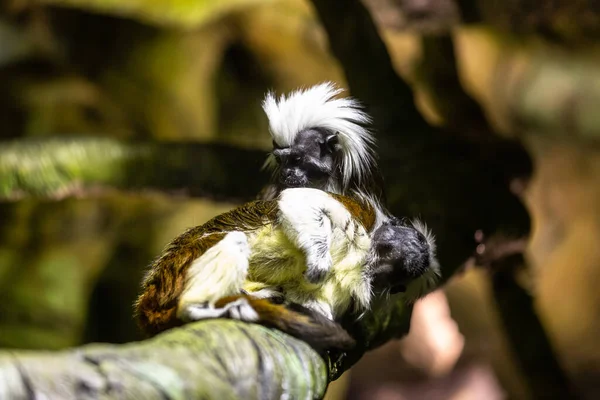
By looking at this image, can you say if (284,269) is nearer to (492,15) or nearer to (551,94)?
(492,15)

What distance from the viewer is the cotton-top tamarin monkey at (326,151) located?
2002mm

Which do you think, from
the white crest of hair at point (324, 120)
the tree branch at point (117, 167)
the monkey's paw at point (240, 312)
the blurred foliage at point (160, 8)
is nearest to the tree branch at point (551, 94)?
the blurred foliage at point (160, 8)

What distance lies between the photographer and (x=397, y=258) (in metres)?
1.80

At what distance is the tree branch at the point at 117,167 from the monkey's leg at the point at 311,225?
141cm

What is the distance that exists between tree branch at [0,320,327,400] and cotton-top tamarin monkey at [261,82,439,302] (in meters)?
0.57

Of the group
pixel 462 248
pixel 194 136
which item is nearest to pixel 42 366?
pixel 462 248

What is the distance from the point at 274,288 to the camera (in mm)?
1743

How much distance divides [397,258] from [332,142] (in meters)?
0.45

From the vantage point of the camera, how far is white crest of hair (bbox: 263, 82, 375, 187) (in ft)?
6.72

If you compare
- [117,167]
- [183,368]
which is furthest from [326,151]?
[117,167]

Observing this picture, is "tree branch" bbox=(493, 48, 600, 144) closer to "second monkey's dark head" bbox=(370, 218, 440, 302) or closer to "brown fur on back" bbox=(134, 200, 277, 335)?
"second monkey's dark head" bbox=(370, 218, 440, 302)

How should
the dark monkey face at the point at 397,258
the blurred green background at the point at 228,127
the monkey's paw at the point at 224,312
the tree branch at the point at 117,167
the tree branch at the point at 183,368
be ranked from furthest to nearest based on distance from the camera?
the blurred green background at the point at 228,127, the tree branch at the point at 117,167, the dark monkey face at the point at 397,258, the monkey's paw at the point at 224,312, the tree branch at the point at 183,368

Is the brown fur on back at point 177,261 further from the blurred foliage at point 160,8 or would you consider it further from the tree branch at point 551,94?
the tree branch at point 551,94

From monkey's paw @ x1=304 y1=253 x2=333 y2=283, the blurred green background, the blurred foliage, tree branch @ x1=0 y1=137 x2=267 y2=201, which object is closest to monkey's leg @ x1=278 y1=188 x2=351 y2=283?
monkey's paw @ x1=304 y1=253 x2=333 y2=283
